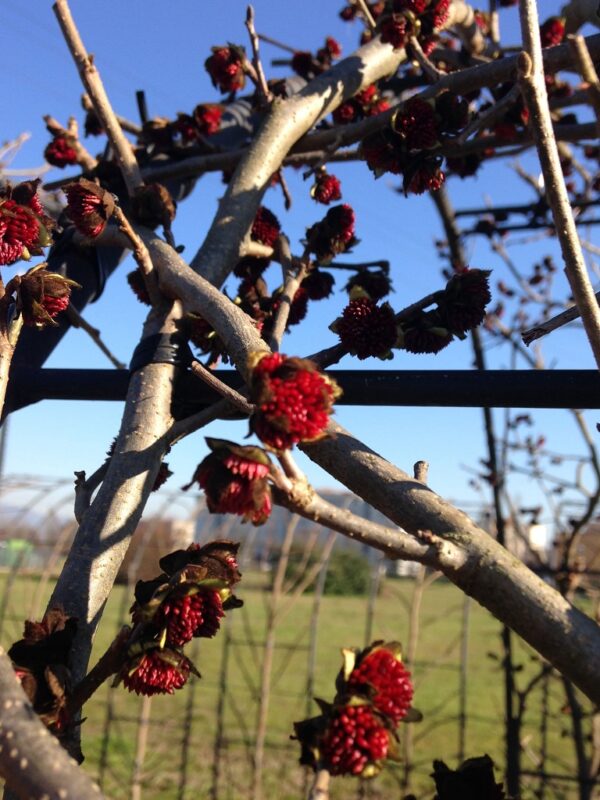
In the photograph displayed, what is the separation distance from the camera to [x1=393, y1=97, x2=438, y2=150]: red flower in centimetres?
114

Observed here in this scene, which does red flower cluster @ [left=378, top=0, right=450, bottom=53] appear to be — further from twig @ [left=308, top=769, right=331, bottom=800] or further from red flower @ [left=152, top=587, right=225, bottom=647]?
twig @ [left=308, top=769, right=331, bottom=800]

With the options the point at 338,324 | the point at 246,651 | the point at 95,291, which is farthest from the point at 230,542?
the point at 246,651

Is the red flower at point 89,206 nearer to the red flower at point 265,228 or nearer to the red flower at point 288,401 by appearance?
the red flower at point 265,228

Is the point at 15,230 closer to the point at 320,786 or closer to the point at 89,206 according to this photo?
the point at 89,206

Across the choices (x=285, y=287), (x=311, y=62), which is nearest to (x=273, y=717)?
(x=311, y=62)

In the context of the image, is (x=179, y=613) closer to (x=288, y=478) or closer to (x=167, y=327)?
(x=288, y=478)

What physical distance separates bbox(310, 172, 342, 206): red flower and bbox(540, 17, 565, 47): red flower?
102 cm

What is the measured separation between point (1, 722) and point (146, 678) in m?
0.17

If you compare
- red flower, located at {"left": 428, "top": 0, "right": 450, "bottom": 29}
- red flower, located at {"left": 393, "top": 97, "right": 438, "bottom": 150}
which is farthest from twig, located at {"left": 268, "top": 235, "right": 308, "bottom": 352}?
red flower, located at {"left": 428, "top": 0, "right": 450, "bottom": 29}

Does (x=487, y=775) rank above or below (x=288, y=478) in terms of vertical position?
below

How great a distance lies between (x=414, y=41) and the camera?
1379 mm

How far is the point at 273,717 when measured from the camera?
936cm

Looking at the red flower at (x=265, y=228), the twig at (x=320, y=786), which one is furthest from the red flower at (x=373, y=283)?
the twig at (x=320, y=786)

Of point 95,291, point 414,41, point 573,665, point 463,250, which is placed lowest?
point 573,665
